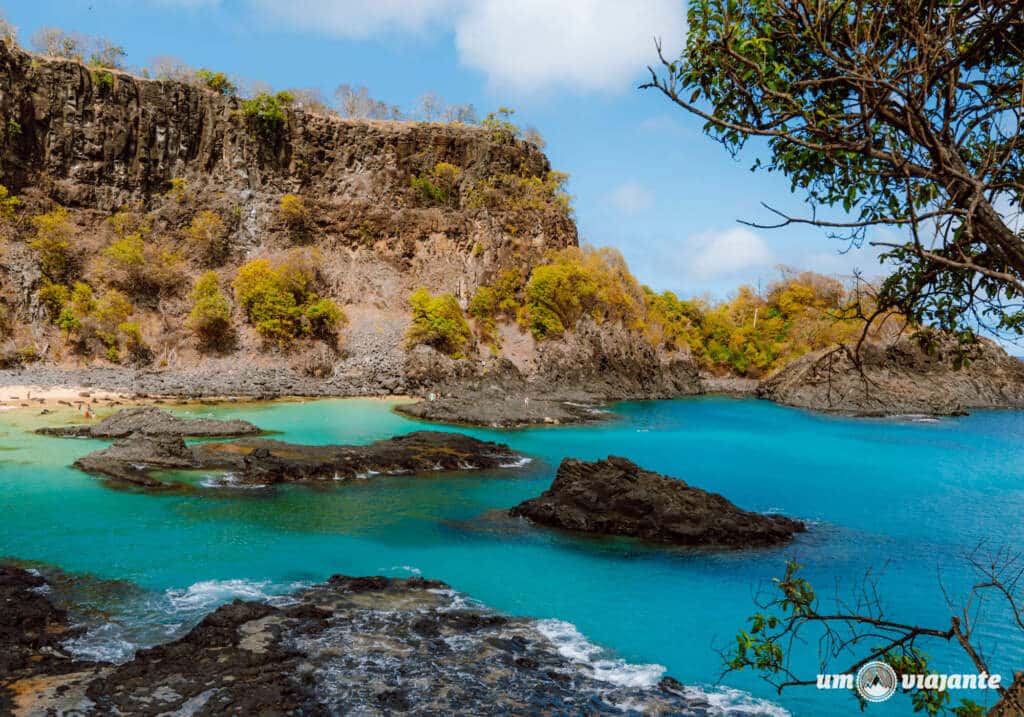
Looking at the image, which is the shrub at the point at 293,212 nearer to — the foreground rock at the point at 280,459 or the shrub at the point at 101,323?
the shrub at the point at 101,323

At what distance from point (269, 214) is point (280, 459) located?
36.4 metres

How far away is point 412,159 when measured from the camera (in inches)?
2217

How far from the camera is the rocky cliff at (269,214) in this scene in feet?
137

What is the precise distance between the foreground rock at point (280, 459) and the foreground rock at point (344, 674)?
943 centimetres

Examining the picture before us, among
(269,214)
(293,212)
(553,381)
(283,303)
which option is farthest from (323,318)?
(553,381)

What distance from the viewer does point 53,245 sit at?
4116cm

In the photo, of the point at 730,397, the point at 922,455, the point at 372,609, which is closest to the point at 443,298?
the point at 730,397

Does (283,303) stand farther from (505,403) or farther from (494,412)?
(494,412)

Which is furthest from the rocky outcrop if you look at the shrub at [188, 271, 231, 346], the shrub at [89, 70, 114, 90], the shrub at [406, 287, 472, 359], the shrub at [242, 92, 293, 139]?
the shrub at [89, 70, 114, 90]

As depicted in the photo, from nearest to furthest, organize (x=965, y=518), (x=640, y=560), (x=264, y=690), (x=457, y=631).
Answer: (x=264, y=690) < (x=457, y=631) < (x=640, y=560) < (x=965, y=518)

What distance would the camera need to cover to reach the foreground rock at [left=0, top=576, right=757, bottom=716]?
6.71 metres

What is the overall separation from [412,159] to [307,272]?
1545cm

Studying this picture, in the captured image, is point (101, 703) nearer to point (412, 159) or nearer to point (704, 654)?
point (704, 654)

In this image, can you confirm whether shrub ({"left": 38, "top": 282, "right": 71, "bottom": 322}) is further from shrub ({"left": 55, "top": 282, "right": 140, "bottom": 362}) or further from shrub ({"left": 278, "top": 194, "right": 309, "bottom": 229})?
shrub ({"left": 278, "top": 194, "right": 309, "bottom": 229})
